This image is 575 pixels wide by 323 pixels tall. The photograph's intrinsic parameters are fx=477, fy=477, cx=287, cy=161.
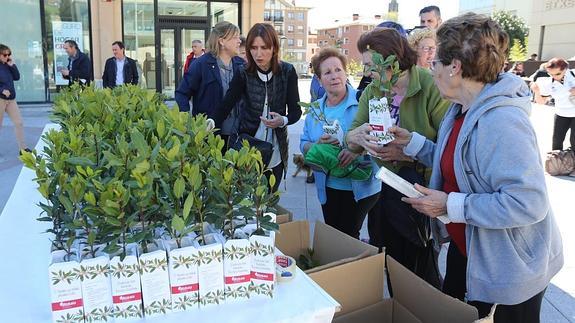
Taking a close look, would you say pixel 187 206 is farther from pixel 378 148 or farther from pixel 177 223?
pixel 378 148

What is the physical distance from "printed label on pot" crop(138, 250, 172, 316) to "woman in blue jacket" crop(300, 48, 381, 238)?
1.69 metres

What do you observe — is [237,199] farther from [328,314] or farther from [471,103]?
[471,103]

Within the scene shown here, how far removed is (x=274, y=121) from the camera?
3.37 m

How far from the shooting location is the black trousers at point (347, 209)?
2980 millimetres

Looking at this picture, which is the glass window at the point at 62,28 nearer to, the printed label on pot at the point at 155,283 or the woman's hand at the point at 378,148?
the woman's hand at the point at 378,148

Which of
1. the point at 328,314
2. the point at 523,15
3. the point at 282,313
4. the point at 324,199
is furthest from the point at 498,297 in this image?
the point at 523,15

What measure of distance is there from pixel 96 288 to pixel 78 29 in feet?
43.5

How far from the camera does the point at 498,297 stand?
1.67 m

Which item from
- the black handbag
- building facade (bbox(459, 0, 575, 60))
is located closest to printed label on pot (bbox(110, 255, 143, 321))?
the black handbag

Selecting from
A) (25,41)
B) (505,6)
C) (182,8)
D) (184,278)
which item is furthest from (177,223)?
(505,6)

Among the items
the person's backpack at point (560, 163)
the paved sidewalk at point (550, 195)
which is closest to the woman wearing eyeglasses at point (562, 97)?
the person's backpack at point (560, 163)

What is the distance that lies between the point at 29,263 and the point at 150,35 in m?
12.9

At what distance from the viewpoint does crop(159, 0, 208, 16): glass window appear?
1362 cm

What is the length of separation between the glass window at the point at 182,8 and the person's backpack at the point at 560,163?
10326 mm
